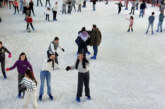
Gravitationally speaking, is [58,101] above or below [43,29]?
below

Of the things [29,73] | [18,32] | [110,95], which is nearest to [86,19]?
[18,32]

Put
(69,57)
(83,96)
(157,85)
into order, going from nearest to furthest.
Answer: (83,96), (157,85), (69,57)

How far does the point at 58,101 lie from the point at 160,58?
598 cm

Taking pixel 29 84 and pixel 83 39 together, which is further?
pixel 83 39

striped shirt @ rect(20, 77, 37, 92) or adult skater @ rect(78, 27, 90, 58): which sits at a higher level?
adult skater @ rect(78, 27, 90, 58)

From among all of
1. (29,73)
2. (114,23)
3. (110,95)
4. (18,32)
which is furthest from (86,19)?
(29,73)

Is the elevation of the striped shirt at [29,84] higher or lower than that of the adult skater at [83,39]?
lower

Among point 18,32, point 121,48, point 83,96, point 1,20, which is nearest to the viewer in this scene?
point 83,96

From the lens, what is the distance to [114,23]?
17688 mm

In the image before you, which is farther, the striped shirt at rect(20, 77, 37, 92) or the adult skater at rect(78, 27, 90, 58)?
the adult skater at rect(78, 27, 90, 58)

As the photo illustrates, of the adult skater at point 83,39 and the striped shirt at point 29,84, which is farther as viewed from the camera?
the adult skater at point 83,39

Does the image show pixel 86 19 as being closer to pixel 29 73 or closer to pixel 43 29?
pixel 43 29

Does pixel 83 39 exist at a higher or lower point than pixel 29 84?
→ higher

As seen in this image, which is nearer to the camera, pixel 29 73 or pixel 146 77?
pixel 29 73
